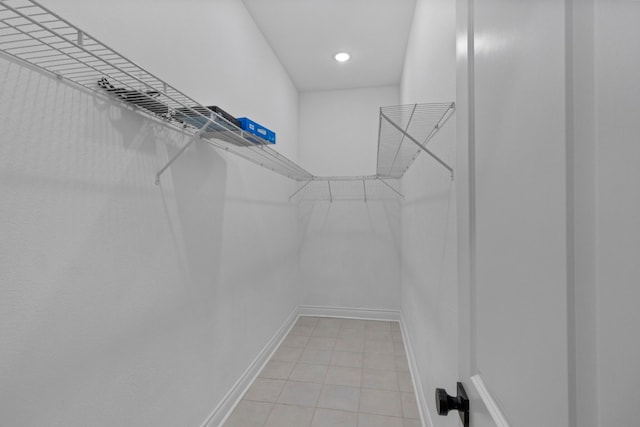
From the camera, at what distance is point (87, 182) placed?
2.93 ft

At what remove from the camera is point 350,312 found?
3.32 m

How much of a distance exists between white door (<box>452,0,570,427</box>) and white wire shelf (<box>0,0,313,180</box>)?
0.82 m

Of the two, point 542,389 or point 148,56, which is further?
point 148,56

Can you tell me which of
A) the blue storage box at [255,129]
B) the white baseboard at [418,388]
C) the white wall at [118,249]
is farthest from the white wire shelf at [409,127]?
the white baseboard at [418,388]

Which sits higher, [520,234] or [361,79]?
[361,79]

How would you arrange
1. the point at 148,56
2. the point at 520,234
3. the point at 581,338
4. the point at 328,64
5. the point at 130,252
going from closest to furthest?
the point at 581,338
the point at 520,234
the point at 130,252
the point at 148,56
the point at 328,64

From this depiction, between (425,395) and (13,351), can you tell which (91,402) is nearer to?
(13,351)

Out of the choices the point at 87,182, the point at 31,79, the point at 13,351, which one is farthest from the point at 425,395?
the point at 31,79

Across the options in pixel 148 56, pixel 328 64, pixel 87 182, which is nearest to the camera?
pixel 87 182

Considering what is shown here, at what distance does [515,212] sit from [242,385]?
2.06m

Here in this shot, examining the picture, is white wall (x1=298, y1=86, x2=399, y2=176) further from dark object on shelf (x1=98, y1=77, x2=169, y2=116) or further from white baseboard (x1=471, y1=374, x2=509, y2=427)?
white baseboard (x1=471, y1=374, x2=509, y2=427)

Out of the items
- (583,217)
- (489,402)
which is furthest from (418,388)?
(583,217)

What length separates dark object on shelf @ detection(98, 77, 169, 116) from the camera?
931mm

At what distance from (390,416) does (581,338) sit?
5.97ft
